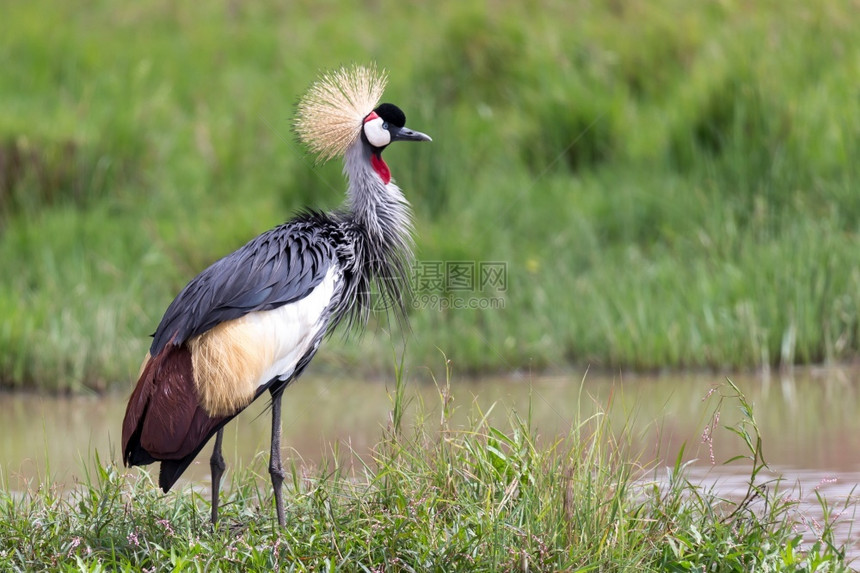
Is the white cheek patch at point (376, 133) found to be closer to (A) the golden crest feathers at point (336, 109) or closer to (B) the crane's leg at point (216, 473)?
(A) the golden crest feathers at point (336, 109)

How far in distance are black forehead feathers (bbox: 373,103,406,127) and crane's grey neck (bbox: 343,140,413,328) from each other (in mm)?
135

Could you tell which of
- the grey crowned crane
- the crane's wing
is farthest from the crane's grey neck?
the crane's wing

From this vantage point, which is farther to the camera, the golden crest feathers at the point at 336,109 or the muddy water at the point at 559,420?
the muddy water at the point at 559,420

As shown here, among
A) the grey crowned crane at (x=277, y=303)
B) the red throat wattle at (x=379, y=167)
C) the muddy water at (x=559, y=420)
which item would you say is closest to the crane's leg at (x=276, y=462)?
the grey crowned crane at (x=277, y=303)

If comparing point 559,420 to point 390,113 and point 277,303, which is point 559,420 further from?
point 277,303

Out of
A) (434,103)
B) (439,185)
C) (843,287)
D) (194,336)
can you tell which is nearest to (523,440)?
(194,336)

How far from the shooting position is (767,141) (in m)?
7.83

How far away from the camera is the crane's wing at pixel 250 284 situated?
Result: 4281 millimetres

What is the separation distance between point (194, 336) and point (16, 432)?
7.66 ft

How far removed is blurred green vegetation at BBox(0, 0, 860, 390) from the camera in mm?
6855

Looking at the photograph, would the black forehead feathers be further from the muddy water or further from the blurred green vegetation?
the muddy water

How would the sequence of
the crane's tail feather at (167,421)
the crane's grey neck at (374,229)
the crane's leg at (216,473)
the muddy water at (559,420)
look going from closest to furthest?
the crane's tail feather at (167,421) → the crane's leg at (216,473) → the crane's grey neck at (374,229) → the muddy water at (559,420)

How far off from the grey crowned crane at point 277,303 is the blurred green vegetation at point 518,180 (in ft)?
1.95

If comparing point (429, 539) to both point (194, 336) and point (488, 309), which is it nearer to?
point (194, 336)
